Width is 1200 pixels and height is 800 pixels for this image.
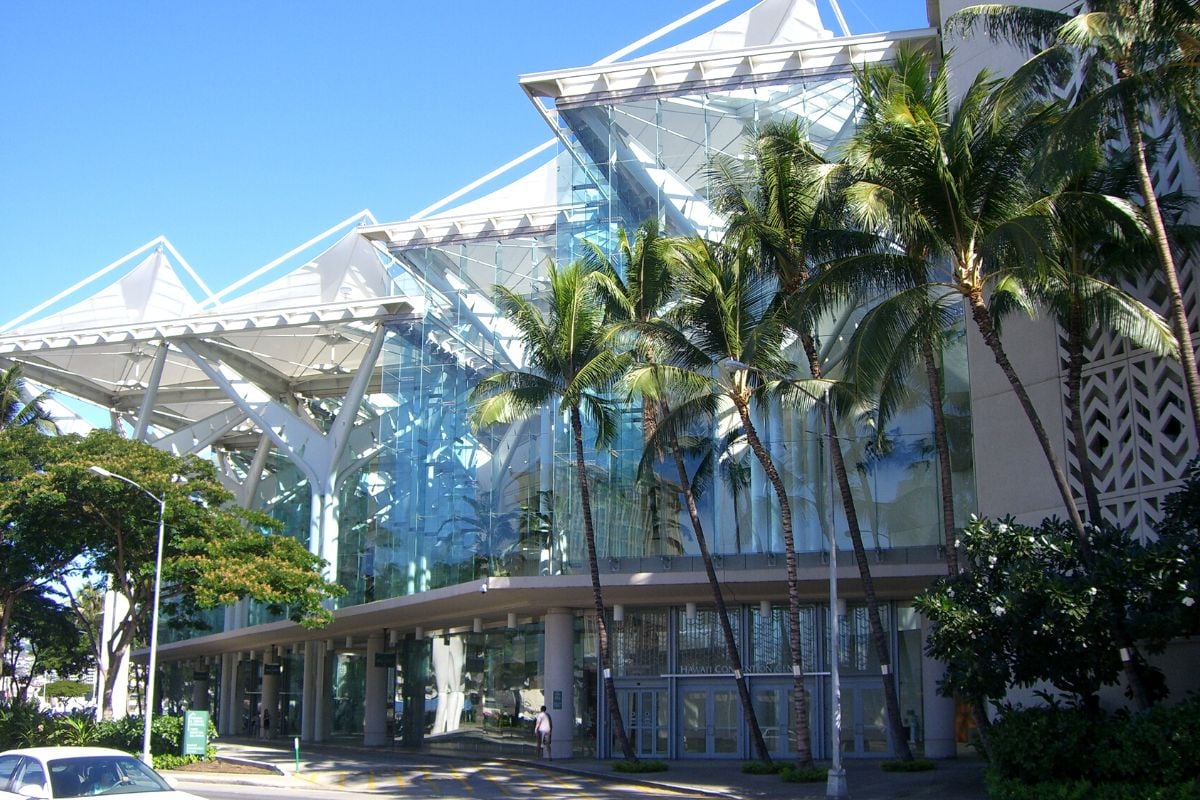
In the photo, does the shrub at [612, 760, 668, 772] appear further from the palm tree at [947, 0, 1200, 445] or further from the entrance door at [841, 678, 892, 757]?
the palm tree at [947, 0, 1200, 445]

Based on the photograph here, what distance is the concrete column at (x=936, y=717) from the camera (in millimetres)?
31250

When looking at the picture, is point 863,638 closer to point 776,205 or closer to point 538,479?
point 538,479

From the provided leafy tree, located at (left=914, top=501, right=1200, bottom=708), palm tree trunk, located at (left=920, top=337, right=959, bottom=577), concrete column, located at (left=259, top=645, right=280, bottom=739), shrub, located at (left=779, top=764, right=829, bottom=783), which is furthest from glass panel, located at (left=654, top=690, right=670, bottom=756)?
concrete column, located at (left=259, top=645, right=280, bottom=739)

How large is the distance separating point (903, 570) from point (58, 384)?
42.5 m

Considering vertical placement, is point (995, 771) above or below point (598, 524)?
below

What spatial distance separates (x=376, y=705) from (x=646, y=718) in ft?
51.1

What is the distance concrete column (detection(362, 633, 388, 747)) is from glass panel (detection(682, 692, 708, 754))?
16202 millimetres

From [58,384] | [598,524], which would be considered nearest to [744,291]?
[598,524]

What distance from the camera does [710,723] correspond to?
112 feet

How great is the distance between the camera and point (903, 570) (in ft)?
98.1

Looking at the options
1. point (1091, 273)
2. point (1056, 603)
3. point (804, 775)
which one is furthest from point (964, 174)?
point (804, 775)

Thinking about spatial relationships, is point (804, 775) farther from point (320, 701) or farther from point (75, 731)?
point (320, 701)

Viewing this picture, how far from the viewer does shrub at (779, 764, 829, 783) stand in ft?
82.6

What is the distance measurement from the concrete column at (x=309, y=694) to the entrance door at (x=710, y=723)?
23.5m
